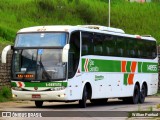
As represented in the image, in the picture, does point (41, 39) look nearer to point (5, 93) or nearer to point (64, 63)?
point (64, 63)

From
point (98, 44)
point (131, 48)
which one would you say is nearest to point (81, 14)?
point (131, 48)

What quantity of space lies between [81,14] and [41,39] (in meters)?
44.3

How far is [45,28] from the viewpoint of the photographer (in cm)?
2384

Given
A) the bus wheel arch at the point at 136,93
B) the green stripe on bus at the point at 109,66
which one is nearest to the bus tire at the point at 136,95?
the bus wheel arch at the point at 136,93

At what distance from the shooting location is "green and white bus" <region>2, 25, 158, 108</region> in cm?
2294

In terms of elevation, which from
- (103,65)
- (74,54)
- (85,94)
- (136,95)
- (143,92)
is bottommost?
(136,95)

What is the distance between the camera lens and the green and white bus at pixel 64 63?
2294cm

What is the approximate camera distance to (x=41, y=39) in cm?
2352

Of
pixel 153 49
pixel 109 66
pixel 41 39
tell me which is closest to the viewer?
pixel 41 39

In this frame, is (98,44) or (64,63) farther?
(98,44)

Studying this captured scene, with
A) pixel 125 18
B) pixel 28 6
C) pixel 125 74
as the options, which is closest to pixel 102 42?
pixel 125 74

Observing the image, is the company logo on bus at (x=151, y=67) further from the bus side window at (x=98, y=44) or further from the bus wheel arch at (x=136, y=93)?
the bus side window at (x=98, y=44)

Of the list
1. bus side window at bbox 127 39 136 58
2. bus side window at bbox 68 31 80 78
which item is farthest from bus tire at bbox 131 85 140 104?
bus side window at bbox 68 31 80 78

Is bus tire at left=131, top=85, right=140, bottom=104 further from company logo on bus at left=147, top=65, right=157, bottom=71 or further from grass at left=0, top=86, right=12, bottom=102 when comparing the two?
grass at left=0, top=86, right=12, bottom=102
